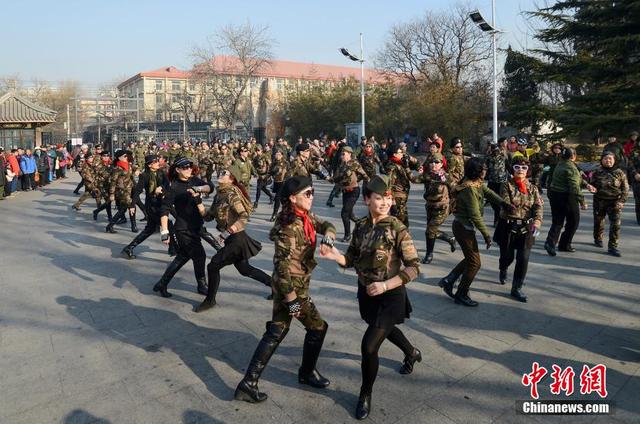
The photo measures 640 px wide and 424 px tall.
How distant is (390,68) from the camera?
136 ft

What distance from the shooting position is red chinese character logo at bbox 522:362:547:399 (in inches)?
155

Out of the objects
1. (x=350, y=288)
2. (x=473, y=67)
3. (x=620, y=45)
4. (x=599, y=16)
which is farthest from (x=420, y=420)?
(x=473, y=67)

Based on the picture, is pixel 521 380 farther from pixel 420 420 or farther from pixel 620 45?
pixel 620 45

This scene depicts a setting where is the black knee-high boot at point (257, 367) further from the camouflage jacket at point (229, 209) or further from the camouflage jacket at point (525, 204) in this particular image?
the camouflage jacket at point (525, 204)

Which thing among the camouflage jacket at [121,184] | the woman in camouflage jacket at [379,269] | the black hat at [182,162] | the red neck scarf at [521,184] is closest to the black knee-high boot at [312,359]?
the woman in camouflage jacket at [379,269]

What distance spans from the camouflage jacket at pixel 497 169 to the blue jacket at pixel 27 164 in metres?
17.0

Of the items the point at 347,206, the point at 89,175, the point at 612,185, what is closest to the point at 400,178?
the point at 347,206

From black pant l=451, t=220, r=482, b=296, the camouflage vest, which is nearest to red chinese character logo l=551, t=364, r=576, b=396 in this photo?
black pant l=451, t=220, r=482, b=296

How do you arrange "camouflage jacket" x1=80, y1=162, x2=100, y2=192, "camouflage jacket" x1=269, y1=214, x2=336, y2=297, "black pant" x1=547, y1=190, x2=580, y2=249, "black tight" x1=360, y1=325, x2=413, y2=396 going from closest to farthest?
1. "black tight" x1=360, y1=325, x2=413, y2=396
2. "camouflage jacket" x1=269, y1=214, x2=336, y2=297
3. "black pant" x1=547, y1=190, x2=580, y2=249
4. "camouflage jacket" x1=80, y1=162, x2=100, y2=192

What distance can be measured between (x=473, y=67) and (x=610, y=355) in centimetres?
3600

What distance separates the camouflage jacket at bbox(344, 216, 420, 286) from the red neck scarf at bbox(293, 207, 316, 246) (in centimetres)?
43

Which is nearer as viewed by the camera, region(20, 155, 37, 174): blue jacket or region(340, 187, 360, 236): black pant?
region(340, 187, 360, 236): black pant

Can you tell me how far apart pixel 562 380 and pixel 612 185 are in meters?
5.03

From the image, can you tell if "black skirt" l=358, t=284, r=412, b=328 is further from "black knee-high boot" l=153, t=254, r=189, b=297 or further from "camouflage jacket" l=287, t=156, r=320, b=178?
"camouflage jacket" l=287, t=156, r=320, b=178
